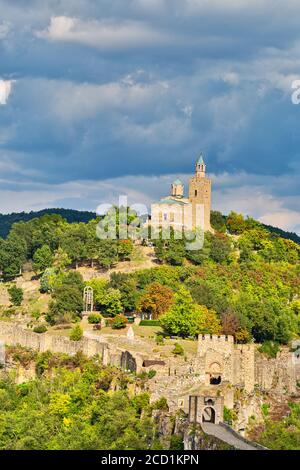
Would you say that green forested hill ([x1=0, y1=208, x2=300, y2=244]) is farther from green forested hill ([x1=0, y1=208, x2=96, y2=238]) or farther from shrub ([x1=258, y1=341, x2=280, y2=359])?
shrub ([x1=258, y1=341, x2=280, y2=359])

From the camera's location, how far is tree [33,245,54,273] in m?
74.1

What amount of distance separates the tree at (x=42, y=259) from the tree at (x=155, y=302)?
45.4 ft

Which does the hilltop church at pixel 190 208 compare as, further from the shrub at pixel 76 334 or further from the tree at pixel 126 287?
the shrub at pixel 76 334

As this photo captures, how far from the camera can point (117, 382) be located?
46656mm

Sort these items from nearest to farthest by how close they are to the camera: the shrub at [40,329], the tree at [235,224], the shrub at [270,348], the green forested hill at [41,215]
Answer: the shrub at [270,348] → the shrub at [40,329] → the tree at [235,224] → the green forested hill at [41,215]

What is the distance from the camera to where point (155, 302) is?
6106cm

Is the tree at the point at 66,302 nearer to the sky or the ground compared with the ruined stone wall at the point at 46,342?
nearer to the sky

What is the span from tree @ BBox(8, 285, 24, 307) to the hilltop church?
12.9 meters

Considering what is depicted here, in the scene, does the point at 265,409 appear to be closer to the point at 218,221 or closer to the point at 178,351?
the point at 178,351

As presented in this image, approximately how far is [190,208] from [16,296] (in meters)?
16.4

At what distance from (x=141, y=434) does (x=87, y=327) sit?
17.9 m

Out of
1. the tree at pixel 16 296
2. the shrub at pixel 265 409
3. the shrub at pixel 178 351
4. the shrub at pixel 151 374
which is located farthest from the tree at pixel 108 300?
the shrub at pixel 151 374

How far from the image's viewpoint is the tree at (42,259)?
74.1 metres
